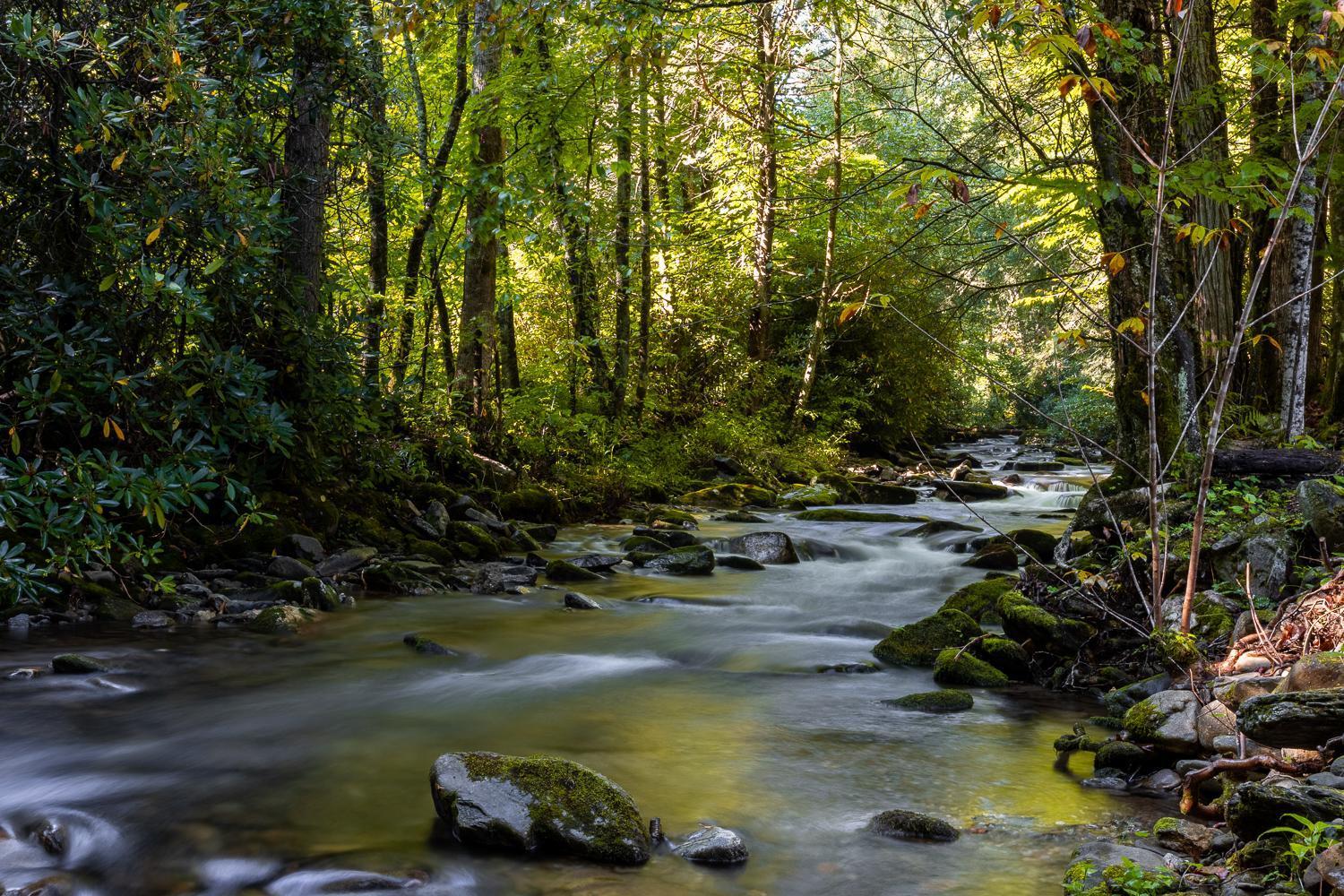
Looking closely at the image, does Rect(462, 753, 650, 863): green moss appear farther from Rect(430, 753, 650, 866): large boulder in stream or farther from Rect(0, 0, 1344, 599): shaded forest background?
Rect(0, 0, 1344, 599): shaded forest background

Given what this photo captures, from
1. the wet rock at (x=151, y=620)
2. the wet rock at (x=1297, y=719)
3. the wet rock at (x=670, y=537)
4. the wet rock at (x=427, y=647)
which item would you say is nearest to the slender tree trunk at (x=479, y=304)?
the wet rock at (x=670, y=537)

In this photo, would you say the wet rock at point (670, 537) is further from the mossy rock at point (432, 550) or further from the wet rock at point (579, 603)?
the wet rock at point (579, 603)

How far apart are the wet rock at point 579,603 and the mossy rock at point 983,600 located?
9.61 ft

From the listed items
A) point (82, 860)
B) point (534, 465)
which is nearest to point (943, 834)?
point (82, 860)

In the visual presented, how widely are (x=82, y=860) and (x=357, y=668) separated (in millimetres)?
2619

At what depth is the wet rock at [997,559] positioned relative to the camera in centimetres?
971

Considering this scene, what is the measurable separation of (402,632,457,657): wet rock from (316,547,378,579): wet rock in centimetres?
174

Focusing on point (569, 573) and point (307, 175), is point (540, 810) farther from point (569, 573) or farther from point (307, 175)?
point (307, 175)

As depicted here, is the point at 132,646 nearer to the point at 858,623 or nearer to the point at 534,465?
the point at 858,623

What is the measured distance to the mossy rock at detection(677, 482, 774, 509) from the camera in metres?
15.0

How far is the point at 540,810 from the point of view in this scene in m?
3.64

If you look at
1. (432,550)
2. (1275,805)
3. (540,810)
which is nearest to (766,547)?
(432,550)

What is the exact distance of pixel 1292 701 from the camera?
144 inches

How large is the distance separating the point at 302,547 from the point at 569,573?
8.06 ft
